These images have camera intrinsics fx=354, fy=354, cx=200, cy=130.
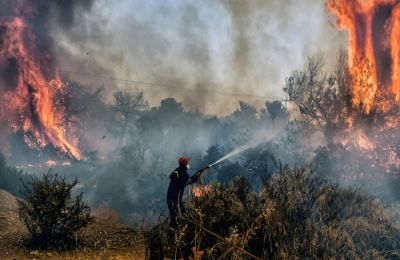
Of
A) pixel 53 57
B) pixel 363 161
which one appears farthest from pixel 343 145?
pixel 53 57

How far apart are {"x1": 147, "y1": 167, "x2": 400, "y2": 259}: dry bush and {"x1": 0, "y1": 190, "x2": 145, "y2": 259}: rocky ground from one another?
6.16 feet

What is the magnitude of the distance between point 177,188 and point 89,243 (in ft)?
9.85

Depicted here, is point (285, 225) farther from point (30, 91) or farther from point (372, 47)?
point (30, 91)

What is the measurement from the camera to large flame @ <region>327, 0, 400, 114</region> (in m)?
28.9

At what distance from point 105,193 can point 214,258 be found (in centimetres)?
3264

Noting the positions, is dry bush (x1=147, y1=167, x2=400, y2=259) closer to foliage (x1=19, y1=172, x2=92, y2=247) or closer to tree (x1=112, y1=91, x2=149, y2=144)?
foliage (x1=19, y1=172, x2=92, y2=247)

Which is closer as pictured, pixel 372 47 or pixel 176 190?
pixel 176 190

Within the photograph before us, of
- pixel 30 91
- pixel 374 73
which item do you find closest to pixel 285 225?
pixel 374 73

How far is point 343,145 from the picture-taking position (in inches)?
1177

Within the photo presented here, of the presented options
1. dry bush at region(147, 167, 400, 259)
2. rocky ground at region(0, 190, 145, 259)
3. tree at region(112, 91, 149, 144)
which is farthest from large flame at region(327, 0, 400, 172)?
tree at region(112, 91, 149, 144)

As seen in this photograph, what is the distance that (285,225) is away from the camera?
7.30 m

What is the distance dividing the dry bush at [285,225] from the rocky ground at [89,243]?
188 cm

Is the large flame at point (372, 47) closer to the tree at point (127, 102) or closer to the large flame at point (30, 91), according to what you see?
the large flame at point (30, 91)

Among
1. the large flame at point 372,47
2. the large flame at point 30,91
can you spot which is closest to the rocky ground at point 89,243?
the large flame at point 372,47
